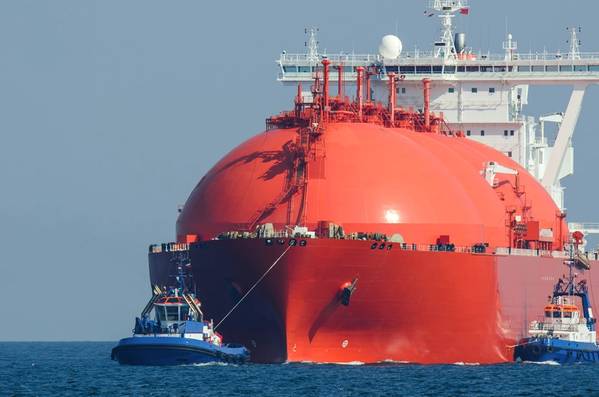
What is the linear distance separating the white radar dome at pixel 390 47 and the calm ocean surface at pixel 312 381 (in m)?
19.6

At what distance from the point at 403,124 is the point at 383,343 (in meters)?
13.3

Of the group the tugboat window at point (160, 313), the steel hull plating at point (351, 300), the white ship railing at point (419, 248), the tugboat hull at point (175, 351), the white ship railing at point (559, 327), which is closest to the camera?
the tugboat hull at point (175, 351)

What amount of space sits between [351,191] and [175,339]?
7663 millimetres

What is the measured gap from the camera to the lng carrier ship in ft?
204

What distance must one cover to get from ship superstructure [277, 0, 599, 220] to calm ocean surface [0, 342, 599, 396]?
17513 millimetres

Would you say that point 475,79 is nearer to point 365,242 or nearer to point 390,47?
point 390,47

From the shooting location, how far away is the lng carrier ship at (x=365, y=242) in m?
62.2

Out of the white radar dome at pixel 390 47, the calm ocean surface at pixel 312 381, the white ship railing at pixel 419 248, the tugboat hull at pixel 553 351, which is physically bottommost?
the calm ocean surface at pixel 312 381

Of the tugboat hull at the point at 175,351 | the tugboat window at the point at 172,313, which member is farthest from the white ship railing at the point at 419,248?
the tugboat hull at the point at 175,351

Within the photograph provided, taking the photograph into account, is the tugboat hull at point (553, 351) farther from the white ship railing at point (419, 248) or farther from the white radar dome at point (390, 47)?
the white radar dome at point (390, 47)

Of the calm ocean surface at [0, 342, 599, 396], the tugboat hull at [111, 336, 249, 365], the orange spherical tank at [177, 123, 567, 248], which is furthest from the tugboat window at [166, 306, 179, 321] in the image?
Answer: the orange spherical tank at [177, 123, 567, 248]

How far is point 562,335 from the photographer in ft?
230

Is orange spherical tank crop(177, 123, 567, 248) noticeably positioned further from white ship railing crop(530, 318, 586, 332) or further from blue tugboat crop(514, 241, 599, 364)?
white ship railing crop(530, 318, 586, 332)

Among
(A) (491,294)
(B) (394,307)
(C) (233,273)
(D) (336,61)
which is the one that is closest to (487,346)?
(A) (491,294)
